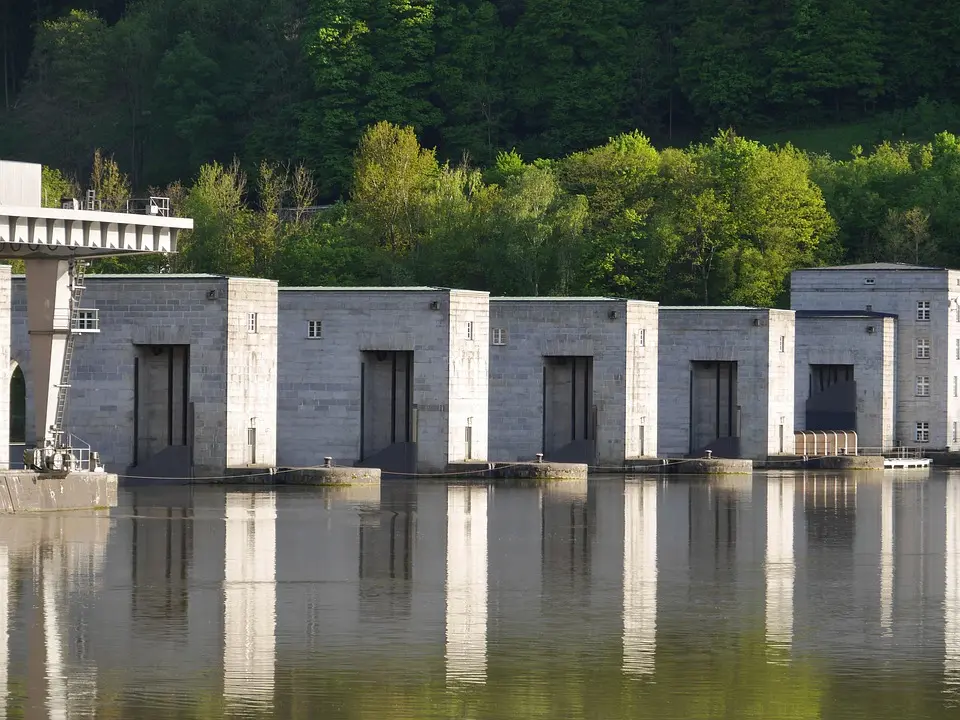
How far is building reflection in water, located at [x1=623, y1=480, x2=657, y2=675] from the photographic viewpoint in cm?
2580

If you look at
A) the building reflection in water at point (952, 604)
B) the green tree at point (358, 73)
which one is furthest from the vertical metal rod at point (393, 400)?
the green tree at point (358, 73)

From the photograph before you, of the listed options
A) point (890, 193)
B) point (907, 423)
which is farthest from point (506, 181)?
point (907, 423)

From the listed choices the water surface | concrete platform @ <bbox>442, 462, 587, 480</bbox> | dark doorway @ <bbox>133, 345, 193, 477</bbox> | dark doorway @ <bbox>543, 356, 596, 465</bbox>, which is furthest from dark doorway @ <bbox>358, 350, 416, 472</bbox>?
the water surface

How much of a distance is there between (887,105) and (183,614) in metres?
131

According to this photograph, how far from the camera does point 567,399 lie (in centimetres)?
7019

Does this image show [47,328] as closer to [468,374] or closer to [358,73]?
[468,374]

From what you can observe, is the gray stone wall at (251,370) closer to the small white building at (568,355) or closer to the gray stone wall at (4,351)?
the gray stone wall at (4,351)

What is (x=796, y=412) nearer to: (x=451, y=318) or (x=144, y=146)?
(x=451, y=318)

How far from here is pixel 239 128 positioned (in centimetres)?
15100

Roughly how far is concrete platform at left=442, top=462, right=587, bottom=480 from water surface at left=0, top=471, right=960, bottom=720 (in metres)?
12.4

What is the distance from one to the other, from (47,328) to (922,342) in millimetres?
55893

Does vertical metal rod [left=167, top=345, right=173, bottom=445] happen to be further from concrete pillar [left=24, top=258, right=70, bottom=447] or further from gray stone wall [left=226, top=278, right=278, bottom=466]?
concrete pillar [left=24, top=258, right=70, bottom=447]

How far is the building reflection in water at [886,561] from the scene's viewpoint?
2950 centimetres

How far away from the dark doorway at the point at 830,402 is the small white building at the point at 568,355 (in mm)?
20909
